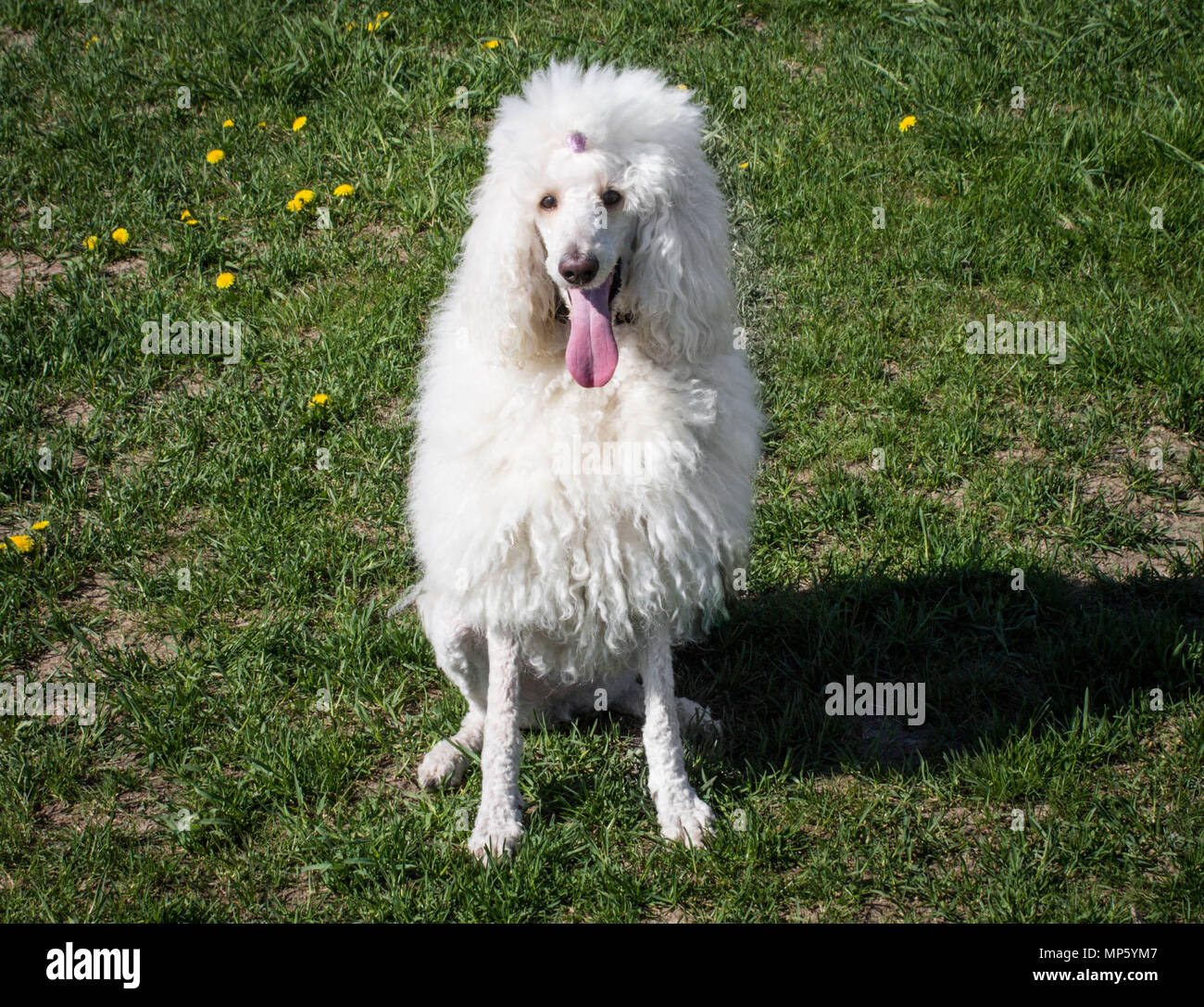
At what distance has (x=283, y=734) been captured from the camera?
3.49m

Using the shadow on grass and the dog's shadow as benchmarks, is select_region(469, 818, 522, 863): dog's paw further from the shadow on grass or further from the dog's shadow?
the shadow on grass

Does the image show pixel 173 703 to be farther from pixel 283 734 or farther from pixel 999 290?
pixel 999 290

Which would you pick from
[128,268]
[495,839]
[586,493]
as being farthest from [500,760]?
[128,268]

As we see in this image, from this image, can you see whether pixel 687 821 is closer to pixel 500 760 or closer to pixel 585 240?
pixel 500 760

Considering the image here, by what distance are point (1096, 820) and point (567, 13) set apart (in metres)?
5.35

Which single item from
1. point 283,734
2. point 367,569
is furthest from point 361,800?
point 367,569

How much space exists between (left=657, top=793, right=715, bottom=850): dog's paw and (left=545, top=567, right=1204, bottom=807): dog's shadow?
0.22 m

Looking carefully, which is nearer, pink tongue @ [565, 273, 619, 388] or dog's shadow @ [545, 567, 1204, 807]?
pink tongue @ [565, 273, 619, 388]

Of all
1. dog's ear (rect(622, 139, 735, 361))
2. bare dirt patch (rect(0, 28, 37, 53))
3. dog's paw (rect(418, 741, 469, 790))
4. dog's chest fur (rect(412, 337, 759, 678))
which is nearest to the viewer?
dog's ear (rect(622, 139, 735, 361))

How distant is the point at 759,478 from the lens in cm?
445

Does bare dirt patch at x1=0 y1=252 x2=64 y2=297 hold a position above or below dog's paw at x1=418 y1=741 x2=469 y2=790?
above

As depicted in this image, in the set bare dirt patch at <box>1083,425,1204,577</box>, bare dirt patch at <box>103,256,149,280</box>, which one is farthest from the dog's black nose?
bare dirt patch at <box>103,256,149,280</box>

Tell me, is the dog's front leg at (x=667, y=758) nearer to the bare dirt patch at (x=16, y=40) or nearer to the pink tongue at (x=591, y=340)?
the pink tongue at (x=591, y=340)

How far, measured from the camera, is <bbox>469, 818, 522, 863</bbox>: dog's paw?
3.08 meters
